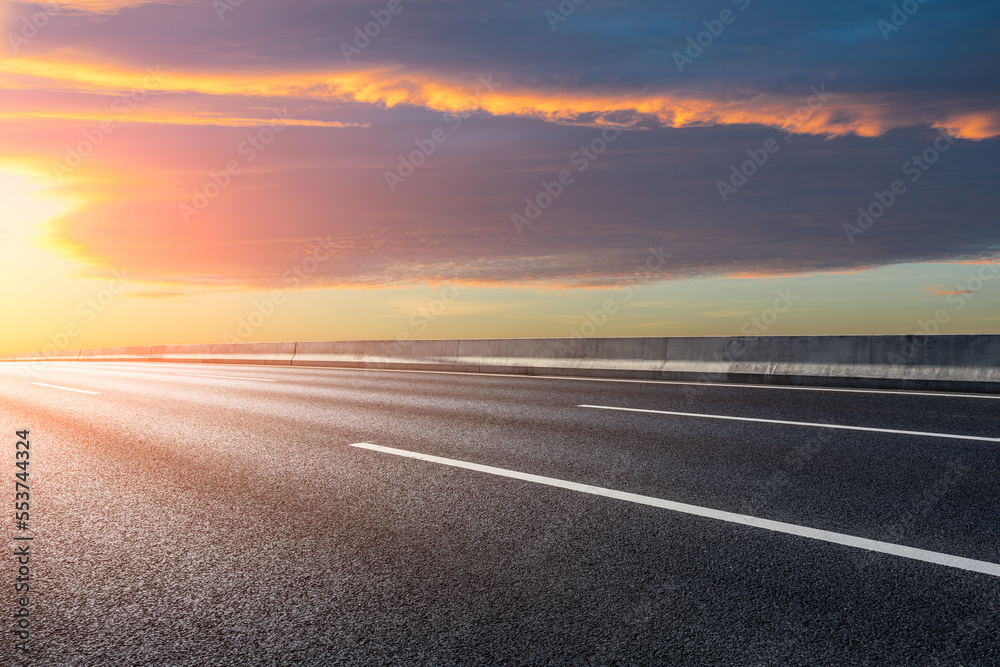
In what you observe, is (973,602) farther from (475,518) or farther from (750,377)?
(750,377)

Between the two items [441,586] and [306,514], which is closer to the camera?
[441,586]

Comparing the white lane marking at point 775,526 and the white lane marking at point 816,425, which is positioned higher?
the white lane marking at point 816,425

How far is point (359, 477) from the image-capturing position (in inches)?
255

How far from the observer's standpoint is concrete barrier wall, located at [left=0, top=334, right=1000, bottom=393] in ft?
39.5

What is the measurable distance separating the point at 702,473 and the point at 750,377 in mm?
8539

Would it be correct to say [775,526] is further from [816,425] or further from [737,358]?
[737,358]

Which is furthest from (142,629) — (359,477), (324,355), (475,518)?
(324,355)

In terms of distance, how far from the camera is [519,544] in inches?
177

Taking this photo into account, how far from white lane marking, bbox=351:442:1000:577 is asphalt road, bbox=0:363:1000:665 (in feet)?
0.12

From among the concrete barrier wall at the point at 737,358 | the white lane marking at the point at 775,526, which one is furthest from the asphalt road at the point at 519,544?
the concrete barrier wall at the point at 737,358

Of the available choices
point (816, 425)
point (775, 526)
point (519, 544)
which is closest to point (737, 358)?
point (816, 425)

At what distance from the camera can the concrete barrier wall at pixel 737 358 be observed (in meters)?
12.0

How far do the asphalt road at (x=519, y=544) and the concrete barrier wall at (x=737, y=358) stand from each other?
9.78 feet

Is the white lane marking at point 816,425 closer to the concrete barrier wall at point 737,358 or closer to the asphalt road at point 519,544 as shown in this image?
the asphalt road at point 519,544
